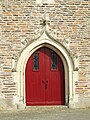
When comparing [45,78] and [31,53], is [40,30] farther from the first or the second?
[45,78]

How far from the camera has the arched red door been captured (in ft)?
34.7

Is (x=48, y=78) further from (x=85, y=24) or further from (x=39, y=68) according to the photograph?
(x=85, y=24)

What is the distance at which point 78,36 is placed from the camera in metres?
10.3

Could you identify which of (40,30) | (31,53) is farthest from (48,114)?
(40,30)

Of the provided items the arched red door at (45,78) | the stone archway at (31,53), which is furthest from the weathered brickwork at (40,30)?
the arched red door at (45,78)

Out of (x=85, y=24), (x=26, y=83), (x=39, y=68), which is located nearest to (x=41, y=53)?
(x=39, y=68)

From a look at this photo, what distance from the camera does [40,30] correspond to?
1024 cm

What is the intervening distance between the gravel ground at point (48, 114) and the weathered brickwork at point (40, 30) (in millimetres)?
658

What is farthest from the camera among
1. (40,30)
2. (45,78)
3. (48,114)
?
(45,78)

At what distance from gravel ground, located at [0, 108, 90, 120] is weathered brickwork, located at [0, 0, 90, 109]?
0.66m

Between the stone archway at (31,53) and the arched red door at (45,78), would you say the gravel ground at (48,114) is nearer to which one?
the stone archway at (31,53)

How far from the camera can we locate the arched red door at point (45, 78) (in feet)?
34.7

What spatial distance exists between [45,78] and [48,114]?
1700 mm

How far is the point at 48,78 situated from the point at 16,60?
1400mm
